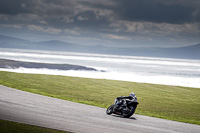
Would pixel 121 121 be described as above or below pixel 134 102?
below

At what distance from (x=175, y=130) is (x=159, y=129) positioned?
95 cm

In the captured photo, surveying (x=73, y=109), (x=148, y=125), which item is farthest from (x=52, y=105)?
(x=148, y=125)

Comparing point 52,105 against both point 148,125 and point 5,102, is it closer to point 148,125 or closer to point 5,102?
point 5,102

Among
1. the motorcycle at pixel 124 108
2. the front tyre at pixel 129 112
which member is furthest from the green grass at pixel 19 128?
the front tyre at pixel 129 112

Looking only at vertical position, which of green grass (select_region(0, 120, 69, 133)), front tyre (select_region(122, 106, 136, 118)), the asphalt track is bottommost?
green grass (select_region(0, 120, 69, 133))

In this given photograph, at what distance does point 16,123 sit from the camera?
12.4 metres

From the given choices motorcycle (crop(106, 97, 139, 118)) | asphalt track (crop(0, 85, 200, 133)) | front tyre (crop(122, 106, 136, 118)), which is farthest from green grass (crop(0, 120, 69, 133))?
front tyre (crop(122, 106, 136, 118))

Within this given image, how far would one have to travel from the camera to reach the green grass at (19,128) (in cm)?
1130

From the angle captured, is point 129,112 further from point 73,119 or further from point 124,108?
point 73,119

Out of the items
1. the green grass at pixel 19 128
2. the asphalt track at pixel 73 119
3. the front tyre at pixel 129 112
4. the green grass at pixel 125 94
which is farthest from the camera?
the green grass at pixel 125 94

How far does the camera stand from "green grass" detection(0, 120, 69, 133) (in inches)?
445

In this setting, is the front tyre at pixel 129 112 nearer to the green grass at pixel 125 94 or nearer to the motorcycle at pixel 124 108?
the motorcycle at pixel 124 108

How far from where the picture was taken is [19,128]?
1172 cm

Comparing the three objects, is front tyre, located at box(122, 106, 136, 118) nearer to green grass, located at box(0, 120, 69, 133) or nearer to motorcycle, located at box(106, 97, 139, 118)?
motorcycle, located at box(106, 97, 139, 118)
